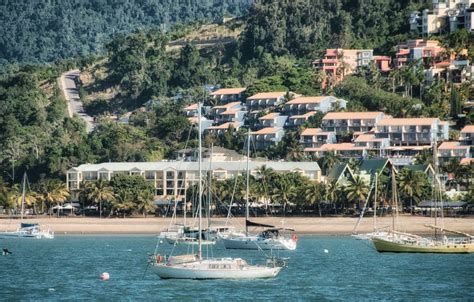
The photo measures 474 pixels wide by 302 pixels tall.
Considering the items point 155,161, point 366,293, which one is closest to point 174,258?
point 366,293

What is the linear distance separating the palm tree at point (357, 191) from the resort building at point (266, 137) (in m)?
39.9

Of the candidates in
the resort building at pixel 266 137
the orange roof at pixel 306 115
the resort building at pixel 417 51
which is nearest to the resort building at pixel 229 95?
the orange roof at pixel 306 115

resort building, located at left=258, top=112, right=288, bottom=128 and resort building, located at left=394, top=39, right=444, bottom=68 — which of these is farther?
resort building, located at left=394, top=39, right=444, bottom=68

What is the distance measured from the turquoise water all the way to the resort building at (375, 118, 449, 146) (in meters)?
56.2

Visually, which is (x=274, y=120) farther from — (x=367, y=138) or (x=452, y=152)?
(x=452, y=152)

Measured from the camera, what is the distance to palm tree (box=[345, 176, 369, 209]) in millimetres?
126125

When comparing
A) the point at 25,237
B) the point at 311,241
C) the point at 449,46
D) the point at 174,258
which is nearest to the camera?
the point at 174,258

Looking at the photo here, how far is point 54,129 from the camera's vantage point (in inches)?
7244

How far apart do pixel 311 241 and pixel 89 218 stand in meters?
30.0

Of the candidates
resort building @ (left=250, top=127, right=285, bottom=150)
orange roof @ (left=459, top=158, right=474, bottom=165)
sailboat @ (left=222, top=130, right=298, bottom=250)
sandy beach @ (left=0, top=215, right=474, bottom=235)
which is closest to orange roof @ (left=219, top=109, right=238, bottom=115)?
resort building @ (left=250, top=127, right=285, bottom=150)

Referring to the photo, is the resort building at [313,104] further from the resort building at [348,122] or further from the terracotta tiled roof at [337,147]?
the terracotta tiled roof at [337,147]

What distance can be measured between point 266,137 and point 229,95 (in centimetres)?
2251

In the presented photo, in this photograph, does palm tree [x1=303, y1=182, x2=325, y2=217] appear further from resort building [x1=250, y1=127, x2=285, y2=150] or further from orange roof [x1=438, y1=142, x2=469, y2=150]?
resort building [x1=250, y1=127, x2=285, y2=150]

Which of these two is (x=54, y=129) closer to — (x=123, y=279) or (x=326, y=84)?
(x=326, y=84)
